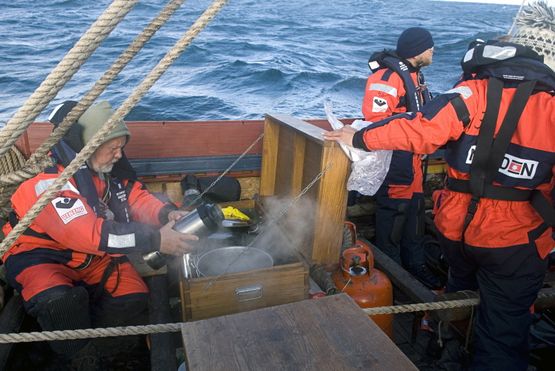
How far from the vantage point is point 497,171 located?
7.81 ft

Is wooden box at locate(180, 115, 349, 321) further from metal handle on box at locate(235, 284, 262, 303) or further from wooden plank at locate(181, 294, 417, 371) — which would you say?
wooden plank at locate(181, 294, 417, 371)

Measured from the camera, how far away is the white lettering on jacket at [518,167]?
232 centimetres

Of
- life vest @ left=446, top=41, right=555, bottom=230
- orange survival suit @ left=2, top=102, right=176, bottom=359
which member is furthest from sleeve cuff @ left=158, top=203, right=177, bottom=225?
life vest @ left=446, top=41, right=555, bottom=230

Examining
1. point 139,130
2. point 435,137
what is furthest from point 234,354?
point 139,130

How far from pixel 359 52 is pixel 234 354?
21.1 meters

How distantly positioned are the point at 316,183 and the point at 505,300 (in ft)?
4.67

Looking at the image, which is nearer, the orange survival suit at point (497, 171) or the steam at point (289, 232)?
the orange survival suit at point (497, 171)

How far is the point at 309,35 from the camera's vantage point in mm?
25359

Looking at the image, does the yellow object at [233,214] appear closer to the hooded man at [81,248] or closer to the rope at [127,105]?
the hooded man at [81,248]

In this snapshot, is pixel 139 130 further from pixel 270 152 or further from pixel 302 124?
pixel 302 124

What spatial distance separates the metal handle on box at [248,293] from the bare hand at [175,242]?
1.52ft

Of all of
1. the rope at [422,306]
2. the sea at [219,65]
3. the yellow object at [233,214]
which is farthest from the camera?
the sea at [219,65]

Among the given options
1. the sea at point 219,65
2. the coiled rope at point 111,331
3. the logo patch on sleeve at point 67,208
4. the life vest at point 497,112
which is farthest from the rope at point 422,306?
the sea at point 219,65

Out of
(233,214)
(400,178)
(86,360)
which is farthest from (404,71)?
(86,360)
